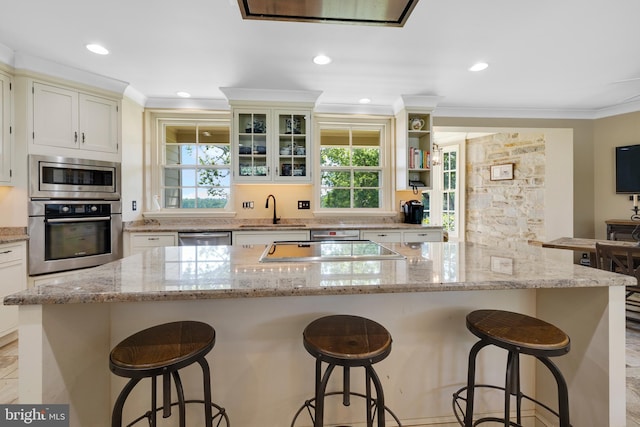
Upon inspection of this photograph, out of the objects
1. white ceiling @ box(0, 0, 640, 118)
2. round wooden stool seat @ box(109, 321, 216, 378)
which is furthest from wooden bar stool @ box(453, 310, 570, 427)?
white ceiling @ box(0, 0, 640, 118)

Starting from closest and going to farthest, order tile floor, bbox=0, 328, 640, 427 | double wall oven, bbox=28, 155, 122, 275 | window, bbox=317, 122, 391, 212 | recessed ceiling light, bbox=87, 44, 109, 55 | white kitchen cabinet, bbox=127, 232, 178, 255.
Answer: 1. tile floor, bbox=0, 328, 640, 427
2. recessed ceiling light, bbox=87, 44, 109, 55
3. double wall oven, bbox=28, 155, 122, 275
4. white kitchen cabinet, bbox=127, 232, 178, 255
5. window, bbox=317, 122, 391, 212

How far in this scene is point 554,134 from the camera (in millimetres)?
4281

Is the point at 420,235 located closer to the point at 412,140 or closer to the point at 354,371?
the point at 412,140

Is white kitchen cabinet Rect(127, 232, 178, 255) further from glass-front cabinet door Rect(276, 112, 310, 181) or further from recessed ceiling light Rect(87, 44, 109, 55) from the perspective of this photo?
recessed ceiling light Rect(87, 44, 109, 55)

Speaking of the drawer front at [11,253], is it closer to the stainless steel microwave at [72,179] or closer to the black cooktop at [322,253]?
the stainless steel microwave at [72,179]

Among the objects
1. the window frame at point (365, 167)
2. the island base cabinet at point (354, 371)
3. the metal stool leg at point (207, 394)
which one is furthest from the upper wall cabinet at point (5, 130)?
the window frame at point (365, 167)

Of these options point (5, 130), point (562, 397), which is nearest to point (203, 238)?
point (5, 130)

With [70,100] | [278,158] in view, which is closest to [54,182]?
[70,100]

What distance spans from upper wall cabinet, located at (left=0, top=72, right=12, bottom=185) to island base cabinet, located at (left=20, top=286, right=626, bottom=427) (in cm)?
226

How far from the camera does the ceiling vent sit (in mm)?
1106

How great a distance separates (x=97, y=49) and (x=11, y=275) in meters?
2.09

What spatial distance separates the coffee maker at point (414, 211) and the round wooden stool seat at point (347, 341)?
2827 millimetres

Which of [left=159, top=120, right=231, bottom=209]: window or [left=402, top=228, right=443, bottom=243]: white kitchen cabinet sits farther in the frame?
[left=159, top=120, right=231, bottom=209]: window

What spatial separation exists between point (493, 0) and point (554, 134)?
3371 mm
